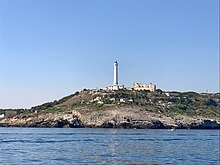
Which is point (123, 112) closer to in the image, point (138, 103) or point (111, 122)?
point (111, 122)

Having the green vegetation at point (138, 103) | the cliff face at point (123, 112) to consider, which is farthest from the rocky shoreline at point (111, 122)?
the green vegetation at point (138, 103)

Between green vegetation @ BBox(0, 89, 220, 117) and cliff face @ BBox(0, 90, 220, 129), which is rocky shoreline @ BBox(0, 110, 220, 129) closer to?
cliff face @ BBox(0, 90, 220, 129)

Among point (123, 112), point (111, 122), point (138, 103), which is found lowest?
point (111, 122)

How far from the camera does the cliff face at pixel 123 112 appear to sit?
533ft

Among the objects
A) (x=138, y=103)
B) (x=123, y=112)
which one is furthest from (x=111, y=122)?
(x=138, y=103)

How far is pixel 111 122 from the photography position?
161 m

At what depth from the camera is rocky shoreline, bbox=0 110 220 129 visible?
16150 cm

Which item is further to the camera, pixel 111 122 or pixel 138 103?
pixel 138 103

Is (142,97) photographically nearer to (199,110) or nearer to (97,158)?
(199,110)

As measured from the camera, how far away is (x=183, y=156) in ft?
165

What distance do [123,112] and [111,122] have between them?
17.4 ft

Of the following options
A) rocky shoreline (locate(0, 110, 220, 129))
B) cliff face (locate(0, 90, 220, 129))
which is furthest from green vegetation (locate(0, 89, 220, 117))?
rocky shoreline (locate(0, 110, 220, 129))

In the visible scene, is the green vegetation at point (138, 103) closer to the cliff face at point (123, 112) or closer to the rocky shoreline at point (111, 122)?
the cliff face at point (123, 112)

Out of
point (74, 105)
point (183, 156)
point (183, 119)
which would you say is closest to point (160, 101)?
point (183, 119)
